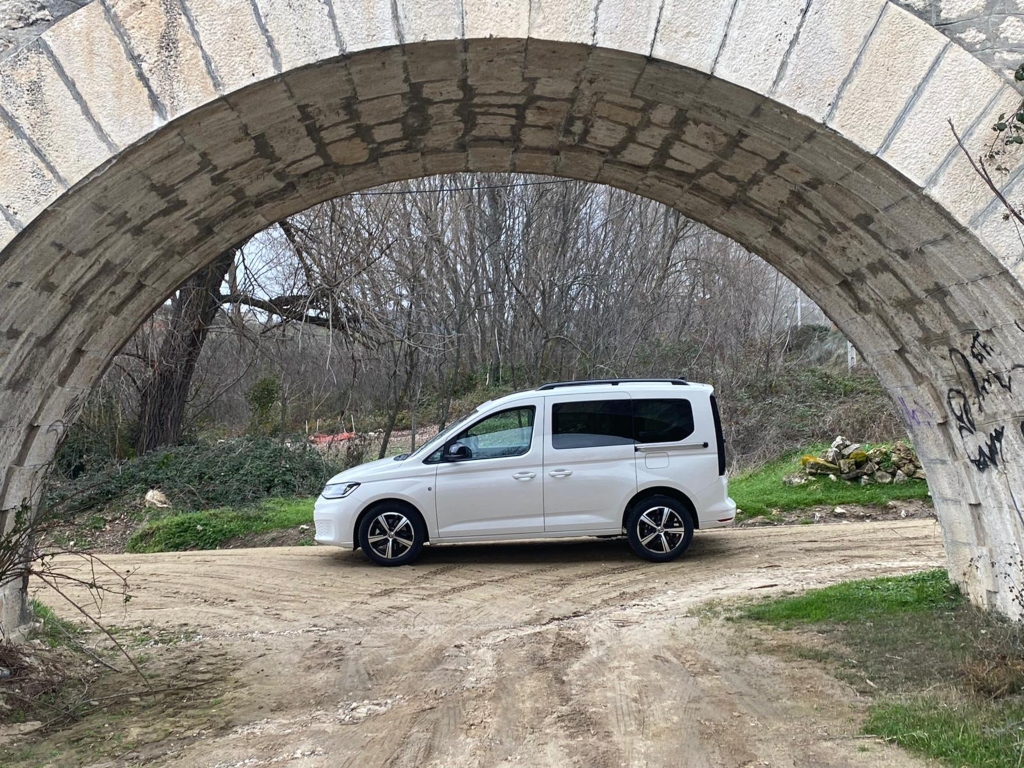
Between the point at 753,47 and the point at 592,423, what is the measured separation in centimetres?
553

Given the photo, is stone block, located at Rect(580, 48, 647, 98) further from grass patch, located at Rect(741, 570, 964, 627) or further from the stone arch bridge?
grass patch, located at Rect(741, 570, 964, 627)

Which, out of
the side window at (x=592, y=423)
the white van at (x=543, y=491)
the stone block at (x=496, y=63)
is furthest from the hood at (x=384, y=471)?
the stone block at (x=496, y=63)

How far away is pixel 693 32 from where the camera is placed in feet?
12.2

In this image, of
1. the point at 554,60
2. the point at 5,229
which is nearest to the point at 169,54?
the point at 5,229

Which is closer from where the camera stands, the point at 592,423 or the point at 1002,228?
the point at 1002,228

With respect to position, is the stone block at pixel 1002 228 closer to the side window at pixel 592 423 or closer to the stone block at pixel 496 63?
the stone block at pixel 496 63

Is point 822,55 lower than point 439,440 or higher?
higher

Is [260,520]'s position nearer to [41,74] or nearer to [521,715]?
[521,715]

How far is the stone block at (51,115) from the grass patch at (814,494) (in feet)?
31.5

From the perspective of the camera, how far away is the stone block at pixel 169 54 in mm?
3684

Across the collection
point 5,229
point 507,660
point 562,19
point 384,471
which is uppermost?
point 562,19

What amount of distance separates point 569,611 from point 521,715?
7.76 feet

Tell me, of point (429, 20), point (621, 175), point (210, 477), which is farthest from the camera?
point (210, 477)

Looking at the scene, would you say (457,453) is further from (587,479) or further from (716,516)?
(716,516)
